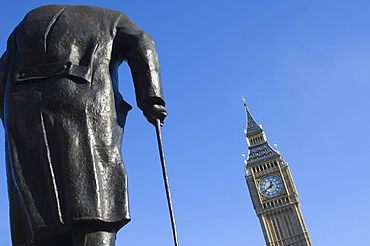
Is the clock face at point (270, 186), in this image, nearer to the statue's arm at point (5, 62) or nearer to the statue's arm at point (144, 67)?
the statue's arm at point (144, 67)

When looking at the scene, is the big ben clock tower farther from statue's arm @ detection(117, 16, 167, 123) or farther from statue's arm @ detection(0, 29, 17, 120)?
statue's arm @ detection(0, 29, 17, 120)

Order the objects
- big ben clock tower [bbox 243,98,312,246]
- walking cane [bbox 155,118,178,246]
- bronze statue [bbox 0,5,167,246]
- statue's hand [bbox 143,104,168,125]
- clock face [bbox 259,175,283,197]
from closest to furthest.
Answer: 1. bronze statue [bbox 0,5,167,246]
2. walking cane [bbox 155,118,178,246]
3. statue's hand [bbox 143,104,168,125]
4. big ben clock tower [bbox 243,98,312,246]
5. clock face [bbox 259,175,283,197]

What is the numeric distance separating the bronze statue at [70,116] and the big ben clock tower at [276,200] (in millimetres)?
62099

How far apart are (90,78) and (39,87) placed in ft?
0.99

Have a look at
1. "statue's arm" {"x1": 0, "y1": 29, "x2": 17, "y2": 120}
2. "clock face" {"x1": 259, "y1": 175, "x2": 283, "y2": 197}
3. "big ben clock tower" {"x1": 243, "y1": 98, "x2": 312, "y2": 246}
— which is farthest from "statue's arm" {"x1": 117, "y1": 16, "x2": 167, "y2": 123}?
"clock face" {"x1": 259, "y1": 175, "x2": 283, "y2": 197}

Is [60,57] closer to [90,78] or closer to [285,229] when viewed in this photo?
[90,78]

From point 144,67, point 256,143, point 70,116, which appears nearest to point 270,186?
point 256,143

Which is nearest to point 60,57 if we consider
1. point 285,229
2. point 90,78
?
point 90,78

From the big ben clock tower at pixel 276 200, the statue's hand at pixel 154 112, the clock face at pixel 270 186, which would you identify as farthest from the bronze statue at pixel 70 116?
the clock face at pixel 270 186

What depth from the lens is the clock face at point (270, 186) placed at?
64.9 meters

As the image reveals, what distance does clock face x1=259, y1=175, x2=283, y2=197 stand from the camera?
A: 6494cm

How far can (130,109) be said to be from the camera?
3.37m

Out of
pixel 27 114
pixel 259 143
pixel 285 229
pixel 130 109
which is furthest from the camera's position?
pixel 259 143

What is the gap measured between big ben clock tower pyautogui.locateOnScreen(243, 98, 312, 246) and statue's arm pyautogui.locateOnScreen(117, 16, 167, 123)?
62.0 m
